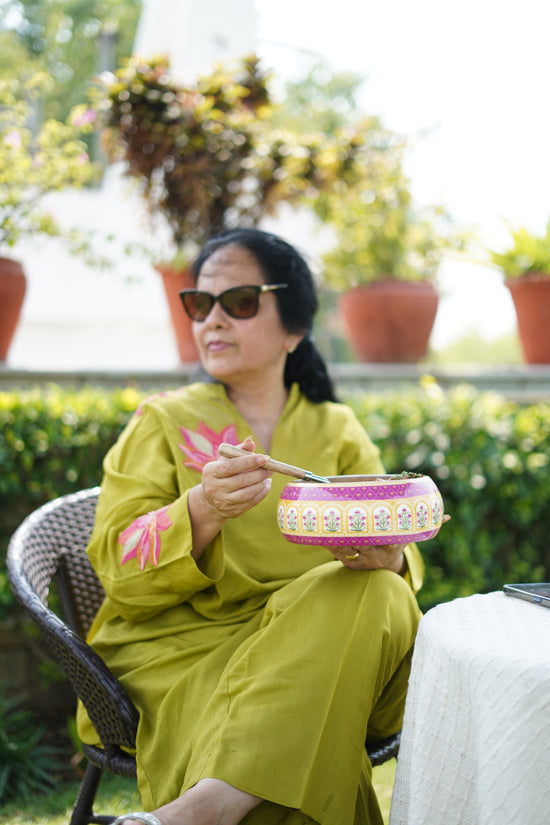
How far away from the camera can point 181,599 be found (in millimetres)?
2018

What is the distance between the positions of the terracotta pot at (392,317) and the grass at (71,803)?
10.4 ft

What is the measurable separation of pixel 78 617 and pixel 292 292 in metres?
1.24

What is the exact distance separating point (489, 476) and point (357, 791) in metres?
1.93

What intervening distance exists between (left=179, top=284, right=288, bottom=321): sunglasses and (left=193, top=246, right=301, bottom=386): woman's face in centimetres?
2

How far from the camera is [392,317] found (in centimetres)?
554

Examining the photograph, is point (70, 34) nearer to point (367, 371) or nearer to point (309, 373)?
point (367, 371)

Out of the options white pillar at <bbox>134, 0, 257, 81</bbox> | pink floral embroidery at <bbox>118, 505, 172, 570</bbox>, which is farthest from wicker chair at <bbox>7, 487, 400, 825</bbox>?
white pillar at <bbox>134, 0, 257, 81</bbox>

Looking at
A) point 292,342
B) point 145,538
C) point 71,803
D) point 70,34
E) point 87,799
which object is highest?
point 70,34

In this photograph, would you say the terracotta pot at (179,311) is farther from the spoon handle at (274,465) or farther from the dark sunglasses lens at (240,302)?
the spoon handle at (274,465)

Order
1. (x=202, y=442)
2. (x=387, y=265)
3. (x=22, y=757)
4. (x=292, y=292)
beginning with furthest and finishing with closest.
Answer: (x=387, y=265), (x=22, y=757), (x=292, y=292), (x=202, y=442)

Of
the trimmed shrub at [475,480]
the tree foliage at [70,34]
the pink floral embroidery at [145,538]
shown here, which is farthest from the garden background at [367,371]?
the tree foliage at [70,34]

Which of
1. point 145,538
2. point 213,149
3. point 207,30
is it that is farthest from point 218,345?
point 207,30

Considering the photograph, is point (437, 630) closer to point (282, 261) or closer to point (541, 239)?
point (282, 261)

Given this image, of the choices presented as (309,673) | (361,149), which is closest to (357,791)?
(309,673)
